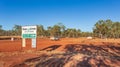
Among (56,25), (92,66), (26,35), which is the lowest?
(92,66)

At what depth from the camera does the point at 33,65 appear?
11.7 m

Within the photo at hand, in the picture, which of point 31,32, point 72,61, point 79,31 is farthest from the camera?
point 79,31

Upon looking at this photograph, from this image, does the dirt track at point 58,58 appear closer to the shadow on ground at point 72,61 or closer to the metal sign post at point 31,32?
the shadow on ground at point 72,61

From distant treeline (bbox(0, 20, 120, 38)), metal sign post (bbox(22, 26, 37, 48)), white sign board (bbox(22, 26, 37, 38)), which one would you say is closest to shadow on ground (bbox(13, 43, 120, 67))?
metal sign post (bbox(22, 26, 37, 48))

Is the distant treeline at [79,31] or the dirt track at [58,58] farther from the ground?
the distant treeline at [79,31]

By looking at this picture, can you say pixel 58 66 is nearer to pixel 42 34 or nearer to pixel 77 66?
pixel 77 66

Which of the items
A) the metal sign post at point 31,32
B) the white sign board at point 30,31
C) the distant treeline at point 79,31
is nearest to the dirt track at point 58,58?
the metal sign post at point 31,32

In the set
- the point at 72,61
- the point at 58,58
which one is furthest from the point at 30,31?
the point at 72,61

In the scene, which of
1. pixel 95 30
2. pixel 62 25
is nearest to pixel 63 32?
pixel 62 25

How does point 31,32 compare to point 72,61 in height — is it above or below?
above

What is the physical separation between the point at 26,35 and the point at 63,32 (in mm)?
89799

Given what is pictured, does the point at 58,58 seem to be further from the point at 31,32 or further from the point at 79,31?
the point at 79,31

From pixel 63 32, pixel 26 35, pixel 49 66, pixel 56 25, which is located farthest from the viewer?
pixel 63 32

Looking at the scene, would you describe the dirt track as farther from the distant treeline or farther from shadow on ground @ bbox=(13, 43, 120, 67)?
the distant treeline
